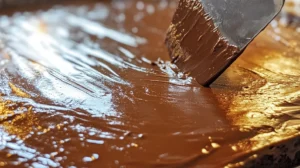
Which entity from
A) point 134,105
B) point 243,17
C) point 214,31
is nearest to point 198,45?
point 214,31

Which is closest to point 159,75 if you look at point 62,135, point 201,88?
point 201,88

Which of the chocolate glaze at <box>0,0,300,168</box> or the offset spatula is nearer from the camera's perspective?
the chocolate glaze at <box>0,0,300,168</box>

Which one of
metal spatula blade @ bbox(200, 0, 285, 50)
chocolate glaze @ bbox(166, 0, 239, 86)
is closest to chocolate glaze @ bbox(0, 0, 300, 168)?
chocolate glaze @ bbox(166, 0, 239, 86)

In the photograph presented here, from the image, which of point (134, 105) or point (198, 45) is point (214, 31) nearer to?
point (198, 45)

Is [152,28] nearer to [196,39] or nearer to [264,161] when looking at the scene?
[196,39]

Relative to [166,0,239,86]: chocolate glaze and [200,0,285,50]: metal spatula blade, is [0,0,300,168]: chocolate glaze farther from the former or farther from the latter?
[200,0,285,50]: metal spatula blade

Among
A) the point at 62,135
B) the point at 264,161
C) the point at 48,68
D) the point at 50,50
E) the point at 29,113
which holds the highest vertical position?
the point at 50,50
